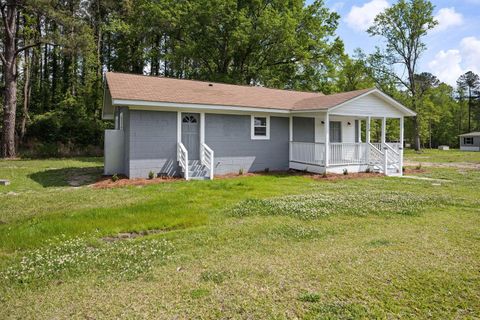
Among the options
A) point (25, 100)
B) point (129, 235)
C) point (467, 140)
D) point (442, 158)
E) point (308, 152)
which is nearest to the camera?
point (129, 235)

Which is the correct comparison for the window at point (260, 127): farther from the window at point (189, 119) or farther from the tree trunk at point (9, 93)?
the tree trunk at point (9, 93)

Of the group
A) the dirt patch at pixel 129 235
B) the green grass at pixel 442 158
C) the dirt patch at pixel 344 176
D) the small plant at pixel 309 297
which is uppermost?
the green grass at pixel 442 158

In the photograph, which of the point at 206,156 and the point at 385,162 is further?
the point at 385,162

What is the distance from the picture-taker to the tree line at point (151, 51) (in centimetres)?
2281

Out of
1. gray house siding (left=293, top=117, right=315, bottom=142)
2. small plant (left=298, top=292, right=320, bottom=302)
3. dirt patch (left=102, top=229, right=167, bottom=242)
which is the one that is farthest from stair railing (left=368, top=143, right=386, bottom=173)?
small plant (left=298, top=292, right=320, bottom=302)

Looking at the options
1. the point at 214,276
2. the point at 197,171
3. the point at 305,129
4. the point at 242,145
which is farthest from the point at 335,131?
the point at 214,276

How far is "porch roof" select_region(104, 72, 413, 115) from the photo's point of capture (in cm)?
1119

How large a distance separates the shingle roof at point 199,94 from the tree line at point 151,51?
29.4 feet

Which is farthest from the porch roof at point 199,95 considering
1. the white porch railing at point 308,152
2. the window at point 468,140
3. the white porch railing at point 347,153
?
the window at point 468,140

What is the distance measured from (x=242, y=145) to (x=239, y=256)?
9425mm

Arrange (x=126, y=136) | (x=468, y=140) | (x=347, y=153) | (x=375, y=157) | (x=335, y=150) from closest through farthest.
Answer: (x=126, y=136) → (x=335, y=150) → (x=347, y=153) → (x=375, y=157) → (x=468, y=140)

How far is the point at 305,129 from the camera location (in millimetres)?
15016

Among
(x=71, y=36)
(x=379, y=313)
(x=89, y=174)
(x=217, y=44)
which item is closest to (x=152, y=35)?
(x=217, y=44)

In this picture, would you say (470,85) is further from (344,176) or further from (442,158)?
(344,176)
